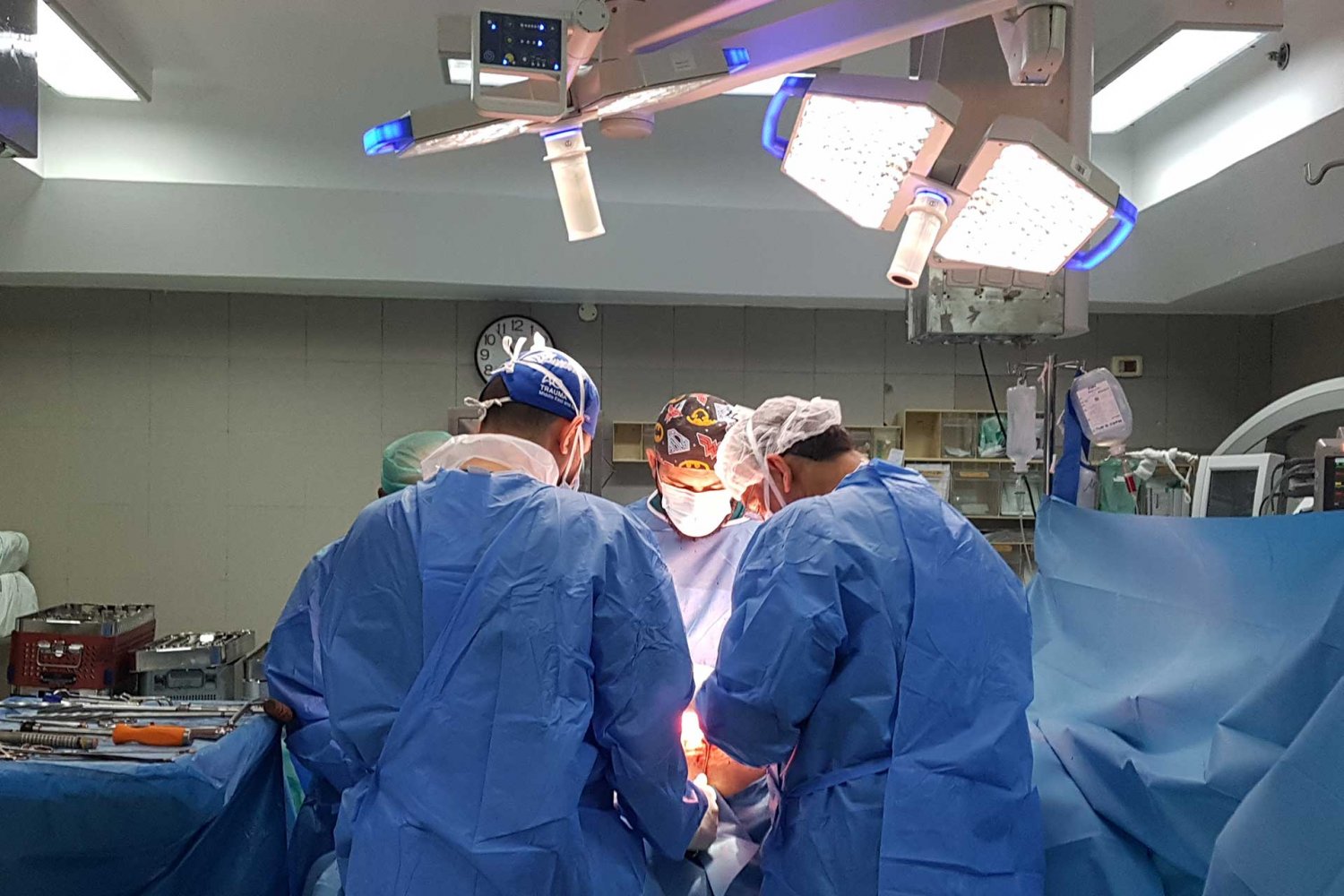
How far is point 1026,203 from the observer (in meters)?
1.71

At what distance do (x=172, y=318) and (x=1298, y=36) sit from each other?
536 centimetres

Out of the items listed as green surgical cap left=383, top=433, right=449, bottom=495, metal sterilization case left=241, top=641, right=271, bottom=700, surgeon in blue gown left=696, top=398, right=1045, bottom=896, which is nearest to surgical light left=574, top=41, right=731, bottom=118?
surgeon in blue gown left=696, top=398, right=1045, bottom=896

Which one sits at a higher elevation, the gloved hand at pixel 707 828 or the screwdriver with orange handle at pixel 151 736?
the screwdriver with orange handle at pixel 151 736

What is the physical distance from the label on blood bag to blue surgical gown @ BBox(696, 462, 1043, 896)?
46cm

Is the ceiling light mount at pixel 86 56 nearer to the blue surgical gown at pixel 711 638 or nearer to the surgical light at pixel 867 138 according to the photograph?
the blue surgical gown at pixel 711 638

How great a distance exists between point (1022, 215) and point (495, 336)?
4001 millimetres

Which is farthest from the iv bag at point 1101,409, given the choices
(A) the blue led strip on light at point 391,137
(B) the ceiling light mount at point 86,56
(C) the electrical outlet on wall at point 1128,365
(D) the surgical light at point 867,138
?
(C) the electrical outlet on wall at point 1128,365

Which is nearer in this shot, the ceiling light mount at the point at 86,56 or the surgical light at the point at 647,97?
the surgical light at the point at 647,97

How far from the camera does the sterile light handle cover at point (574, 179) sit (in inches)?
68.1

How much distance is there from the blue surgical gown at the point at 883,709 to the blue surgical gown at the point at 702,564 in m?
0.90

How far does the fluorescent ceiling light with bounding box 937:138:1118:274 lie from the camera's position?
160cm

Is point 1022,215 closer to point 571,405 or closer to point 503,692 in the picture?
point 571,405

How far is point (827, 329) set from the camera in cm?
562

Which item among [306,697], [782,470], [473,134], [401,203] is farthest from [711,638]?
[401,203]
